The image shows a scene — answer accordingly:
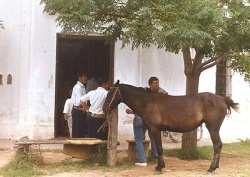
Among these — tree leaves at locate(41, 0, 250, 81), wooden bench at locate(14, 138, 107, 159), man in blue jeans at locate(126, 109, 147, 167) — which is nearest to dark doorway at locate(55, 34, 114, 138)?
wooden bench at locate(14, 138, 107, 159)

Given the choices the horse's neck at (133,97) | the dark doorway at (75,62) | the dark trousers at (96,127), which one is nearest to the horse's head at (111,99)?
the horse's neck at (133,97)

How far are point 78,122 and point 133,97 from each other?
7.58ft

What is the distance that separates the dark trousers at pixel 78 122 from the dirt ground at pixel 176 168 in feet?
2.24

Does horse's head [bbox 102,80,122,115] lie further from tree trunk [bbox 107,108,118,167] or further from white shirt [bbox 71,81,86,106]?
white shirt [bbox 71,81,86,106]

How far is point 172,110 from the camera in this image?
974cm

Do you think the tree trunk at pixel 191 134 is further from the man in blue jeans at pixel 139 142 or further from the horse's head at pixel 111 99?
the horse's head at pixel 111 99

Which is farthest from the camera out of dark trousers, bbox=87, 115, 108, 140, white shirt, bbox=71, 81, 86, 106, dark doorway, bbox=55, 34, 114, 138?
dark doorway, bbox=55, 34, 114, 138

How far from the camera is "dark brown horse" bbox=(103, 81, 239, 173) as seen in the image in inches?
380

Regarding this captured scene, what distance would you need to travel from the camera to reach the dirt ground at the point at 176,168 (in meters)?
9.30

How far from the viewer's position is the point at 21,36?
1366 cm

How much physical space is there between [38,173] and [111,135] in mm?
1775

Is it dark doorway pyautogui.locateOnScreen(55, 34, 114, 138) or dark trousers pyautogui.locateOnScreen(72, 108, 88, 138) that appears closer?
dark trousers pyautogui.locateOnScreen(72, 108, 88, 138)

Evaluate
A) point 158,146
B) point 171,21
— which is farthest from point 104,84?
point 171,21

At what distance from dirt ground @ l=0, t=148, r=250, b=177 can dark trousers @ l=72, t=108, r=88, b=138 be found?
2.24 feet
